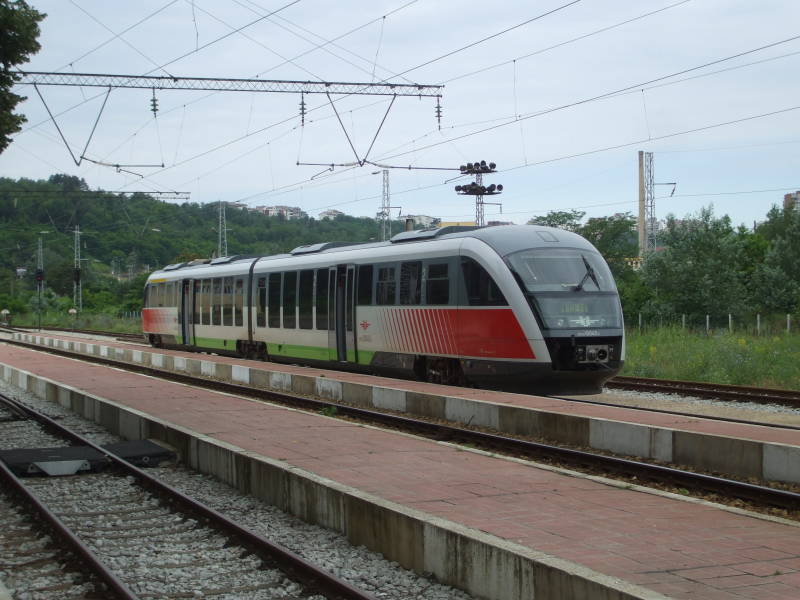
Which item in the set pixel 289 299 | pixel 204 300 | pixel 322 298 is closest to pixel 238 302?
pixel 204 300

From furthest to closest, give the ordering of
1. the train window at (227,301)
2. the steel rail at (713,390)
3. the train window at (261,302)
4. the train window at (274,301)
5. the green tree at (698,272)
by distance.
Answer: the green tree at (698,272)
the train window at (227,301)
the train window at (261,302)
the train window at (274,301)
the steel rail at (713,390)

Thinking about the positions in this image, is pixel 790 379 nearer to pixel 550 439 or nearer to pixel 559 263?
pixel 559 263

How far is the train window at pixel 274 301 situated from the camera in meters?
24.6

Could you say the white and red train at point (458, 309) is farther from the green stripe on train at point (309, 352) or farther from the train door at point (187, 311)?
the train door at point (187, 311)

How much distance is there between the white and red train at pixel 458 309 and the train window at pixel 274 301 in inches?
2.0

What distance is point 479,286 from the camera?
16422 mm

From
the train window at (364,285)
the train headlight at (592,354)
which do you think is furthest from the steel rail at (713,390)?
the train window at (364,285)

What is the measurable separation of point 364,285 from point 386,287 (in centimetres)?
98

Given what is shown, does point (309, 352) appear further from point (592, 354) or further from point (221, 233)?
point (221, 233)

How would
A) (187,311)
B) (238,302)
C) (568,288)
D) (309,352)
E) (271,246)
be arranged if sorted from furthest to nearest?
1. (271,246)
2. (187,311)
3. (238,302)
4. (309,352)
5. (568,288)

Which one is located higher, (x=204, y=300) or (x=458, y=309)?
(x=204, y=300)

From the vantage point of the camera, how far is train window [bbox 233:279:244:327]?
88.8 feet

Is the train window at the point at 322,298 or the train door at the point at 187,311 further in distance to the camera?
the train door at the point at 187,311

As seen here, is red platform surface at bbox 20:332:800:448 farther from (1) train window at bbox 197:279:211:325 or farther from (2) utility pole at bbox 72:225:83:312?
(2) utility pole at bbox 72:225:83:312
